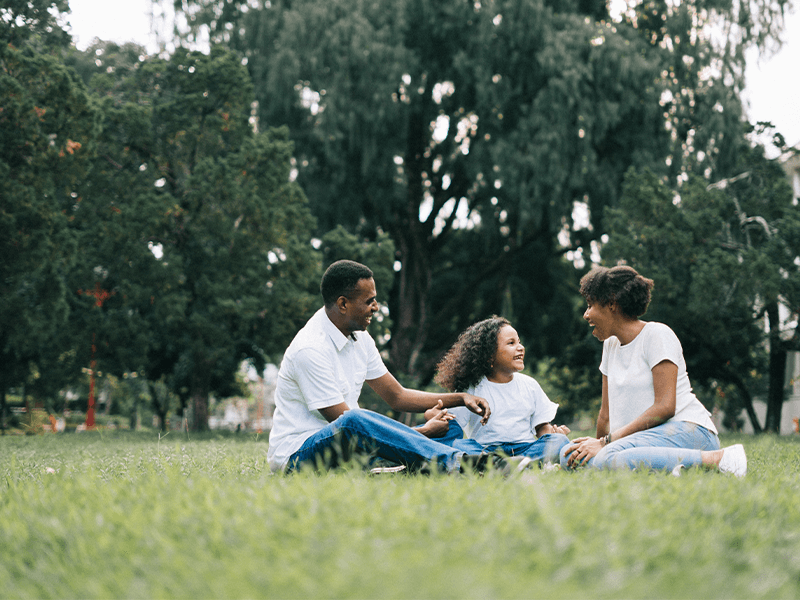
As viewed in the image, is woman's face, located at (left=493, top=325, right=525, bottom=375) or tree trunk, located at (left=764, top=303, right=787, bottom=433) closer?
woman's face, located at (left=493, top=325, right=525, bottom=375)

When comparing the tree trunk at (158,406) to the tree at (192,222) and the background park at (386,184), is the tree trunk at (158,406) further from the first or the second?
the tree at (192,222)

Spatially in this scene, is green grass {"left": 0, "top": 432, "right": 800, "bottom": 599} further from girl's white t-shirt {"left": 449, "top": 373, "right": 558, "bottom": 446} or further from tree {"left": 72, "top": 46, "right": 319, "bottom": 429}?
tree {"left": 72, "top": 46, "right": 319, "bottom": 429}

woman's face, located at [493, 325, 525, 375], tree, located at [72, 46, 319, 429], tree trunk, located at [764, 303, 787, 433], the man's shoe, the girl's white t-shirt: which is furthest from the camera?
tree trunk, located at [764, 303, 787, 433]

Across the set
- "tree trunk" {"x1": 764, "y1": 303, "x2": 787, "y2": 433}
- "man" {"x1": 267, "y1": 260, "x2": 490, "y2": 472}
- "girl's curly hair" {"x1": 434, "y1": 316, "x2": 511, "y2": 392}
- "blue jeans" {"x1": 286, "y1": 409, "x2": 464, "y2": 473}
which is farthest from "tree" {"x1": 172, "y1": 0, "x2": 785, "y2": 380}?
"blue jeans" {"x1": 286, "y1": 409, "x2": 464, "y2": 473}

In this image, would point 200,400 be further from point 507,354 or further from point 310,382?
point 310,382

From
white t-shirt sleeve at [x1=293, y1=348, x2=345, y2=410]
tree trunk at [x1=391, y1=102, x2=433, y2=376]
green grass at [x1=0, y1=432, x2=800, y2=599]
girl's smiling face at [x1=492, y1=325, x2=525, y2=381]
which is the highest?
tree trunk at [x1=391, y1=102, x2=433, y2=376]

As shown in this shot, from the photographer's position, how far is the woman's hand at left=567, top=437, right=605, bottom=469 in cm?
429

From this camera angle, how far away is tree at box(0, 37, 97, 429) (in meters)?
11.7

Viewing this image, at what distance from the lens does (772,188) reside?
16.4 metres

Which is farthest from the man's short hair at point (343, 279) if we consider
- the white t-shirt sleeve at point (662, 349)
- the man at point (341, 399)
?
the white t-shirt sleeve at point (662, 349)

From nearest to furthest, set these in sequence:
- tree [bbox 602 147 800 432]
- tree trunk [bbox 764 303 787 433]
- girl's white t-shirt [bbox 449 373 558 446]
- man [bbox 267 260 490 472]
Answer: man [bbox 267 260 490 472] → girl's white t-shirt [bbox 449 373 558 446] → tree [bbox 602 147 800 432] → tree trunk [bbox 764 303 787 433]

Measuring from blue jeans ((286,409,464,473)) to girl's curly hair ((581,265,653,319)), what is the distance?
55.4 inches

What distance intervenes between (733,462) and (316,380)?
7.52 feet

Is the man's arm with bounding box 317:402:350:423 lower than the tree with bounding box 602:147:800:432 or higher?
lower
